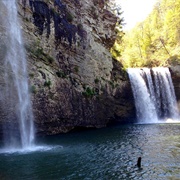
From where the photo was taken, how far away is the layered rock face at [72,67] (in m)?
21.9

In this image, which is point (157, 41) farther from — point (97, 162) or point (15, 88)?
point (97, 162)

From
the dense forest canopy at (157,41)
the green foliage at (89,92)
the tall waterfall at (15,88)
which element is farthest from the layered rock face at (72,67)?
the dense forest canopy at (157,41)

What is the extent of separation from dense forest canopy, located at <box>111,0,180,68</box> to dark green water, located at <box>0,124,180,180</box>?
83.8ft

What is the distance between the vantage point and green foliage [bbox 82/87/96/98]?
26.9m

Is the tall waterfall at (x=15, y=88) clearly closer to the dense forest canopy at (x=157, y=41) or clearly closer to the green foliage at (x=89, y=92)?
the green foliage at (x=89, y=92)

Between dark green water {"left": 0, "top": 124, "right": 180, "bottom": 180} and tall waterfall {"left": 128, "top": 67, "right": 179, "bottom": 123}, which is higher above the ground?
tall waterfall {"left": 128, "top": 67, "right": 179, "bottom": 123}

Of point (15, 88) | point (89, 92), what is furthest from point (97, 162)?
point (89, 92)

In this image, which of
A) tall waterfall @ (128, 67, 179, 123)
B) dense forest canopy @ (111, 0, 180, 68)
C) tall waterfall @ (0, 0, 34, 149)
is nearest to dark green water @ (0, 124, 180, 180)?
tall waterfall @ (0, 0, 34, 149)

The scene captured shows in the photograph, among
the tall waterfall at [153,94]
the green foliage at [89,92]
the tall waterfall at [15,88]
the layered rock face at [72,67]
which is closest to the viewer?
the tall waterfall at [15,88]

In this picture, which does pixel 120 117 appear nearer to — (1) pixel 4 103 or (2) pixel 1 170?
(1) pixel 4 103

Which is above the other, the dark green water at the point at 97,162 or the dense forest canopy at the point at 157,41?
the dense forest canopy at the point at 157,41

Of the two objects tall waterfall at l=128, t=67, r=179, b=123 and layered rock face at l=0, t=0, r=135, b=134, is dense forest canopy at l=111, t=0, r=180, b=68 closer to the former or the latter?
tall waterfall at l=128, t=67, r=179, b=123

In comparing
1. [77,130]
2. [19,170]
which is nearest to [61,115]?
[77,130]

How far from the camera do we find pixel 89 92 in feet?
89.9
